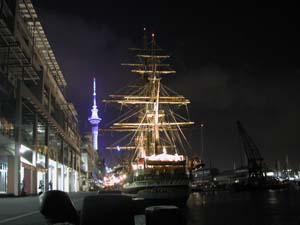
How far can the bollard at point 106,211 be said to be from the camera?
6.59m

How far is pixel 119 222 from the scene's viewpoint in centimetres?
662

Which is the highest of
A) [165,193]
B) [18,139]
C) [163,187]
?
[18,139]

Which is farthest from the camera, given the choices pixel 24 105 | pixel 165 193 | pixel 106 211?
pixel 24 105

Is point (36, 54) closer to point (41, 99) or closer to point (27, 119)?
point (41, 99)

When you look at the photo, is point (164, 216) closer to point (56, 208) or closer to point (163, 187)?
point (56, 208)

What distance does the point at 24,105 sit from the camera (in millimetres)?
51438

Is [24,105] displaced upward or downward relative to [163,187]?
upward

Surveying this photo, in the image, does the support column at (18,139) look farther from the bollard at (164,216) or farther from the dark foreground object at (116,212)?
the bollard at (164,216)

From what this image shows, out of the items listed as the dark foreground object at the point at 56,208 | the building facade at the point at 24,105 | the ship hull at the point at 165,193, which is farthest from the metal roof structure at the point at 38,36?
the dark foreground object at the point at 56,208

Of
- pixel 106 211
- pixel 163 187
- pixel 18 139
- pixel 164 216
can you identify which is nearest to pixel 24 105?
pixel 18 139

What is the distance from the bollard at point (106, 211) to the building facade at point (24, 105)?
96.1ft

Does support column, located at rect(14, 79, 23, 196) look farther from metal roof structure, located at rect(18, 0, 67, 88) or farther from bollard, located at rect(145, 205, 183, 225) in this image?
bollard, located at rect(145, 205, 183, 225)

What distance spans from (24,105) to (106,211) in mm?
47111

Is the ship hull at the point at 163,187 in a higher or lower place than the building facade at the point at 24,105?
lower
